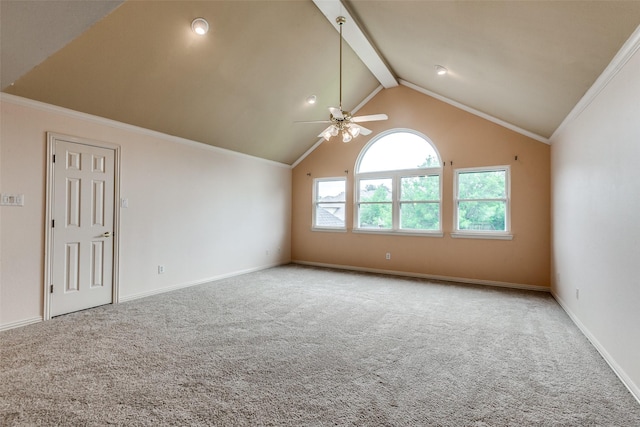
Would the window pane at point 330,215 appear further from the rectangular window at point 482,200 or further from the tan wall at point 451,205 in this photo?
the rectangular window at point 482,200

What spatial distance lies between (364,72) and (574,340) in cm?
481

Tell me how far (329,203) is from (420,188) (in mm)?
2038

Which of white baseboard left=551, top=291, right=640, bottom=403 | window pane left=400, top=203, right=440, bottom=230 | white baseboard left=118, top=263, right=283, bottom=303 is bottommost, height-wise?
white baseboard left=551, top=291, right=640, bottom=403

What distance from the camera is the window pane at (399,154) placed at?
5863mm

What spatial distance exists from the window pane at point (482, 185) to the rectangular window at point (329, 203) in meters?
2.37

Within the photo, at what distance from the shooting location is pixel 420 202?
590 centimetres

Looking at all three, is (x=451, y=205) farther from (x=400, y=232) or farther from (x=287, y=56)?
(x=287, y=56)

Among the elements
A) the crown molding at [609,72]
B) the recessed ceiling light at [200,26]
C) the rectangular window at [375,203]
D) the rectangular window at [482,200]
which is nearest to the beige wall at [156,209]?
the recessed ceiling light at [200,26]

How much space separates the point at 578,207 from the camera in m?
3.39

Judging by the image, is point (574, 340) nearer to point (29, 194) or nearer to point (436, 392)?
point (436, 392)

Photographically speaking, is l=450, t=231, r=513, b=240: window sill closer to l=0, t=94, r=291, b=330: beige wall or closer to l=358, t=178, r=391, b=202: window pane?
l=358, t=178, r=391, b=202: window pane

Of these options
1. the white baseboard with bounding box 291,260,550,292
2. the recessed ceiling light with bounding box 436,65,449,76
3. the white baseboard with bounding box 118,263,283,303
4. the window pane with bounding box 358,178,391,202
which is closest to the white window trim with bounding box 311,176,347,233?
the window pane with bounding box 358,178,391,202

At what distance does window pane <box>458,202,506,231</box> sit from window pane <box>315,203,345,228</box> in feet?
7.94

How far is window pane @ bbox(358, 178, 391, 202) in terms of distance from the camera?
20.6ft
